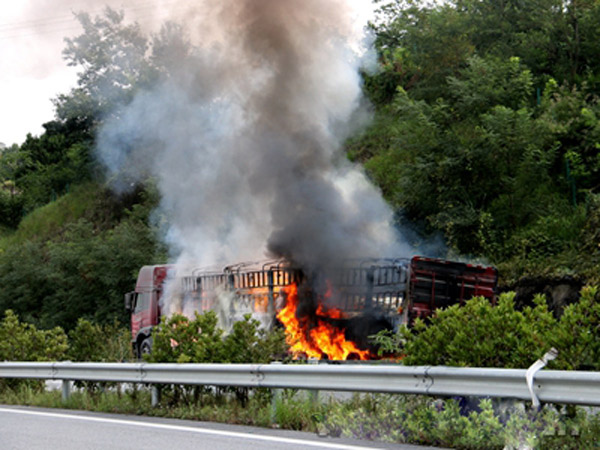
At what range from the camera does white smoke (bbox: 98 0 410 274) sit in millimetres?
18984

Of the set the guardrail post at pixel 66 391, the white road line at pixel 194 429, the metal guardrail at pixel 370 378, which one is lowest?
the white road line at pixel 194 429

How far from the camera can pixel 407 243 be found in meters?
24.9

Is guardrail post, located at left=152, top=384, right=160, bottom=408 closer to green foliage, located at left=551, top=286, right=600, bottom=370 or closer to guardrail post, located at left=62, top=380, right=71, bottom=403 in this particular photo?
guardrail post, located at left=62, top=380, right=71, bottom=403

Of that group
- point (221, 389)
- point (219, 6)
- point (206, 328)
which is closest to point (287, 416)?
point (221, 389)

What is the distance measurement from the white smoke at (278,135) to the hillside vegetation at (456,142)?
2100mm

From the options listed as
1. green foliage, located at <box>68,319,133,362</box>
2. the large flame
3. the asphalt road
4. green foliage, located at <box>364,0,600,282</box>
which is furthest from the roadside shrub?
green foliage, located at <box>364,0,600,282</box>

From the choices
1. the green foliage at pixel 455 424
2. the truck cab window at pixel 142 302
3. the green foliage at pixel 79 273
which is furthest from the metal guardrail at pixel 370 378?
the green foliage at pixel 79 273

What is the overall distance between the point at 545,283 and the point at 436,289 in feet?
16.5

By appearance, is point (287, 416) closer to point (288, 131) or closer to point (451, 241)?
point (288, 131)

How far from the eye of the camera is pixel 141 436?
9172mm

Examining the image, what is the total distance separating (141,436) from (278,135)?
11733 millimetres

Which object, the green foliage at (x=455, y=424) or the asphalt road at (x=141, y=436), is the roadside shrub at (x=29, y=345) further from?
the green foliage at (x=455, y=424)

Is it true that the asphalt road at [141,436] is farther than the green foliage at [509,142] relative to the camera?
No

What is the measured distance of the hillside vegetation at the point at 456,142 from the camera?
23484 mm
